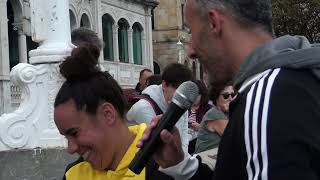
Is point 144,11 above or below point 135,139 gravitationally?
above

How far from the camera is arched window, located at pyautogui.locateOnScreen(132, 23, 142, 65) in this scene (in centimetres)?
3897

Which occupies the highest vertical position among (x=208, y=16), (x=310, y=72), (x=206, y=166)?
(x=208, y=16)

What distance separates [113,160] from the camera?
115 inches

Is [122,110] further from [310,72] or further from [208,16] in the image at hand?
[310,72]

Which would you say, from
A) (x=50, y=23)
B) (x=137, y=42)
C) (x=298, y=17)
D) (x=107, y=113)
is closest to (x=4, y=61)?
(x=137, y=42)

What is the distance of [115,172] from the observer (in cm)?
291

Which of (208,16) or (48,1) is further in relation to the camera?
(48,1)

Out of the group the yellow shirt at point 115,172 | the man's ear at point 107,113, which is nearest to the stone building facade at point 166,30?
the yellow shirt at point 115,172

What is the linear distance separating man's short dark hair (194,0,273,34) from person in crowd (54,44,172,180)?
101cm

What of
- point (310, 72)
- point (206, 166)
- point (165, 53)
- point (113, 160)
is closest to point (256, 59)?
point (310, 72)

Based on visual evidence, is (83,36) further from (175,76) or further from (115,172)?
(115,172)

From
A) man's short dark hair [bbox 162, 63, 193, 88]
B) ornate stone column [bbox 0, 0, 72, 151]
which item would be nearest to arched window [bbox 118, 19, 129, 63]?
ornate stone column [bbox 0, 0, 72, 151]

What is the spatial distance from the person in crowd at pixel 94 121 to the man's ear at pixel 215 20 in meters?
0.98

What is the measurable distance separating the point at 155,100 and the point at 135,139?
306cm
